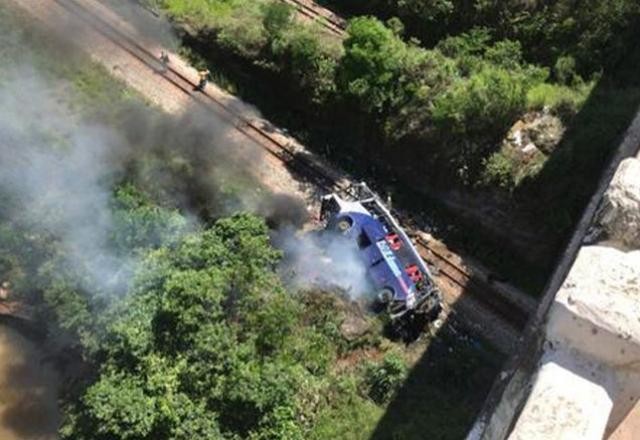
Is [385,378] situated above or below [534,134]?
below

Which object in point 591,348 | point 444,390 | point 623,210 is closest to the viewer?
point 591,348

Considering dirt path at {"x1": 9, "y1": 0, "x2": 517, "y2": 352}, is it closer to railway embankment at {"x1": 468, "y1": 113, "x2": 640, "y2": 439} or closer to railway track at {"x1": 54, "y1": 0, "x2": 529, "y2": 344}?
railway track at {"x1": 54, "y1": 0, "x2": 529, "y2": 344}

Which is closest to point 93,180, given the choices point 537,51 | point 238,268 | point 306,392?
point 238,268

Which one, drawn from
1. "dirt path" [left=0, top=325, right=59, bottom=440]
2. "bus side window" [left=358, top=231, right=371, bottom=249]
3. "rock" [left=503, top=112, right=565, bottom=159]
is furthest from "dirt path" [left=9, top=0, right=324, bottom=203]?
"dirt path" [left=0, top=325, right=59, bottom=440]

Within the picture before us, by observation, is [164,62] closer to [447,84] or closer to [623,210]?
[447,84]

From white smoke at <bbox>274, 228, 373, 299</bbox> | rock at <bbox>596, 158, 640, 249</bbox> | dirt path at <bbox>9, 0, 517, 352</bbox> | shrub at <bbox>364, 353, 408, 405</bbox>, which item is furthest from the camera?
dirt path at <bbox>9, 0, 517, 352</bbox>

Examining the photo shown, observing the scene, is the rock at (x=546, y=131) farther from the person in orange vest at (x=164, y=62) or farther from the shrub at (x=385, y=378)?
the person in orange vest at (x=164, y=62)

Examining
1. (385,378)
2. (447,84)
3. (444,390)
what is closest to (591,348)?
(385,378)
